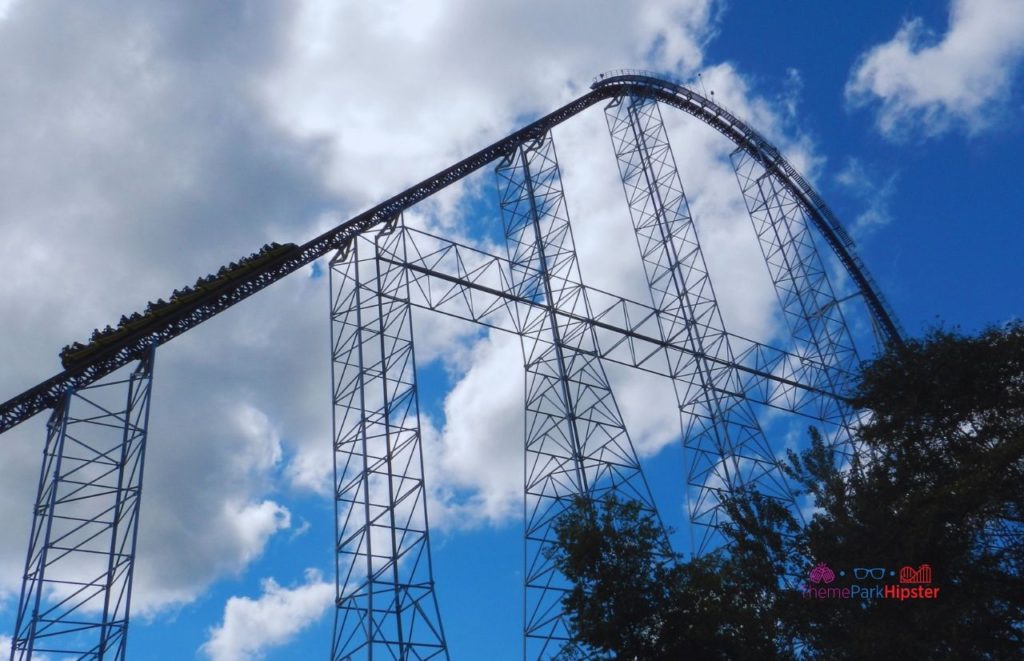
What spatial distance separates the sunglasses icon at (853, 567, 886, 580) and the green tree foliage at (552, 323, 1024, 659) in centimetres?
12

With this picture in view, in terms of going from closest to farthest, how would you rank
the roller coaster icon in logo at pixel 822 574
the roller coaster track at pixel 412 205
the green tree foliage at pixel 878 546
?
the green tree foliage at pixel 878 546 → the roller coaster icon in logo at pixel 822 574 → the roller coaster track at pixel 412 205

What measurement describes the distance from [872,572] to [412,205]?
12594 millimetres

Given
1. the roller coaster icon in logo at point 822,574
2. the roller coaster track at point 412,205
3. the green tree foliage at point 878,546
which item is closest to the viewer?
the green tree foliage at point 878,546

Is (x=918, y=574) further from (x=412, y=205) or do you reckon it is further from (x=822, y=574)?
(x=412, y=205)

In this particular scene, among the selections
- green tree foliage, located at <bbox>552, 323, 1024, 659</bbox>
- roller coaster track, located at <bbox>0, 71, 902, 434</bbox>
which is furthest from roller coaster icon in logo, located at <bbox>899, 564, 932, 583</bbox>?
roller coaster track, located at <bbox>0, 71, 902, 434</bbox>

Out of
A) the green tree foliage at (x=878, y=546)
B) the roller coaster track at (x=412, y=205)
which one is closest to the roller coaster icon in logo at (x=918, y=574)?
the green tree foliage at (x=878, y=546)

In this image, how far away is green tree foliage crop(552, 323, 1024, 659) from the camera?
10234 mm

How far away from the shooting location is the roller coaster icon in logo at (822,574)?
37.1ft

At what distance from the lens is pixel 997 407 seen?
37.3ft

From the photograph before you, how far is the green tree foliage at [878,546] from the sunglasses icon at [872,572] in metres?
0.12

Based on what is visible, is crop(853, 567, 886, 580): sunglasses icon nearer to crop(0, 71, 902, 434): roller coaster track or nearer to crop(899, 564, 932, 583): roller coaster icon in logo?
crop(899, 564, 932, 583): roller coaster icon in logo

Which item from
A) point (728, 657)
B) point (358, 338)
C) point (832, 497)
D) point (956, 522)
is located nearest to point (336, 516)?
point (358, 338)

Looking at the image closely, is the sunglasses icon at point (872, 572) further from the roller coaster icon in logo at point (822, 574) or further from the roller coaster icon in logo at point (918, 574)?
the roller coaster icon in logo at point (822, 574)

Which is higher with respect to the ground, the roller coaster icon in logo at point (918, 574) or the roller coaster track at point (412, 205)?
the roller coaster track at point (412, 205)
